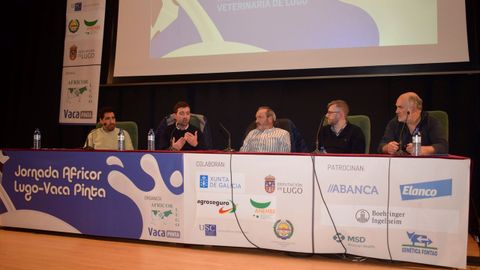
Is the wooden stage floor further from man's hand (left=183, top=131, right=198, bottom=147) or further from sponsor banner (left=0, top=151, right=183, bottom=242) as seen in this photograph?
man's hand (left=183, top=131, right=198, bottom=147)

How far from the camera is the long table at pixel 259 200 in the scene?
8.23ft

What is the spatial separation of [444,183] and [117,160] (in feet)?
6.94

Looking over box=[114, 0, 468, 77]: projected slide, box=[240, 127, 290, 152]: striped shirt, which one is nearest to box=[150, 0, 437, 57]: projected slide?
box=[114, 0, 468, 77]: projected slide

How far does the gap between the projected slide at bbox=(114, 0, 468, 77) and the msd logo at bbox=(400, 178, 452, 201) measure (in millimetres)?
1767

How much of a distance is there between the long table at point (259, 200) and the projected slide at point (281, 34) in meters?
1.74

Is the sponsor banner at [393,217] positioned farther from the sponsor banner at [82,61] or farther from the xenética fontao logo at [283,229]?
the sponsor banner at [82,61]

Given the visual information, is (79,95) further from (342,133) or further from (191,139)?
(342,133)

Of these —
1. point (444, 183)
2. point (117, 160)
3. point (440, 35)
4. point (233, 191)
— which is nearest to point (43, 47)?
point (117, 160)

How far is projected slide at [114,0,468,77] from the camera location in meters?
3.90

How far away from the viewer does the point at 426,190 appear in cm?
252

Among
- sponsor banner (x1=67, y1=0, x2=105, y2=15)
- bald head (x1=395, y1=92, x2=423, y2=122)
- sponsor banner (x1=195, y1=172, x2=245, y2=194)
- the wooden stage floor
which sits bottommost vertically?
the wooden stage floor

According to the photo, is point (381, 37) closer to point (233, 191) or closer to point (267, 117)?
point (267, 117)

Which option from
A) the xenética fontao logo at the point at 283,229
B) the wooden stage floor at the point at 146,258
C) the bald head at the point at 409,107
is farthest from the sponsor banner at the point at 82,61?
the bald head at the point at 409,107

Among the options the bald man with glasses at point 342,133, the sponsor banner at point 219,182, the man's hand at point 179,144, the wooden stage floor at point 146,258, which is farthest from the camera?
the man's hand at point 179,144
